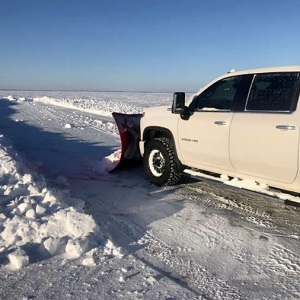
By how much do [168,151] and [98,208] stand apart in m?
1.68

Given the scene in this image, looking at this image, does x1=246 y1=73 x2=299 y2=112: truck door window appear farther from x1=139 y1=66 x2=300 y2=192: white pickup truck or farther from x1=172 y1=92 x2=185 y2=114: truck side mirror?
x1=172 y1=92 x2=185 y2=114: truck side mirror

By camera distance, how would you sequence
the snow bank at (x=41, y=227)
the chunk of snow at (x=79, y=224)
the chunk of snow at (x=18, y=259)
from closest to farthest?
the chunk of snow at (x=18, y=259) → the snow bank at (x=41, y=227) → the chunk of snow at (x=79, y=224)

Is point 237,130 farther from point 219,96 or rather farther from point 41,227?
point 41,227

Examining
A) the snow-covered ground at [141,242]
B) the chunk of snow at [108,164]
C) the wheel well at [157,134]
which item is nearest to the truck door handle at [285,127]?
the snow-covered ground at [141,242]

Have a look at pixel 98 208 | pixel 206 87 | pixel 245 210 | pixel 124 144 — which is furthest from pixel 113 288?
pixel 124 144

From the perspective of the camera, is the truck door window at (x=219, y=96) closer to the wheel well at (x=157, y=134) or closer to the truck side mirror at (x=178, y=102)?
the truck side mirror at (x=178, y=102)

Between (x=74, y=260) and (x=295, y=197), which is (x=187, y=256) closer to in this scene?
(x=74, y=260)

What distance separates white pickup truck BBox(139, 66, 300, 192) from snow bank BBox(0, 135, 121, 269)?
1.88m

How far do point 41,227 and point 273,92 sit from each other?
3.27 m

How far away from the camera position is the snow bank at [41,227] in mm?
3953

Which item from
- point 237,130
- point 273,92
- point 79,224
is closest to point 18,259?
point 79,224

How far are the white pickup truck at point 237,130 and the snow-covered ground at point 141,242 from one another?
0.35m

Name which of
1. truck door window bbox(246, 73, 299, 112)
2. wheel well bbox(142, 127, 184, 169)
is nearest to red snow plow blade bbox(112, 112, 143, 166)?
wheel well bbox(142, 127, 184, 169)

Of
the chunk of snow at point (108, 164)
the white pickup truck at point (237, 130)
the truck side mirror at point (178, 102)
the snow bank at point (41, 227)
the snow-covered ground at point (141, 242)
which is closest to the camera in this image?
the snow-covered ground at point (141, 242)
